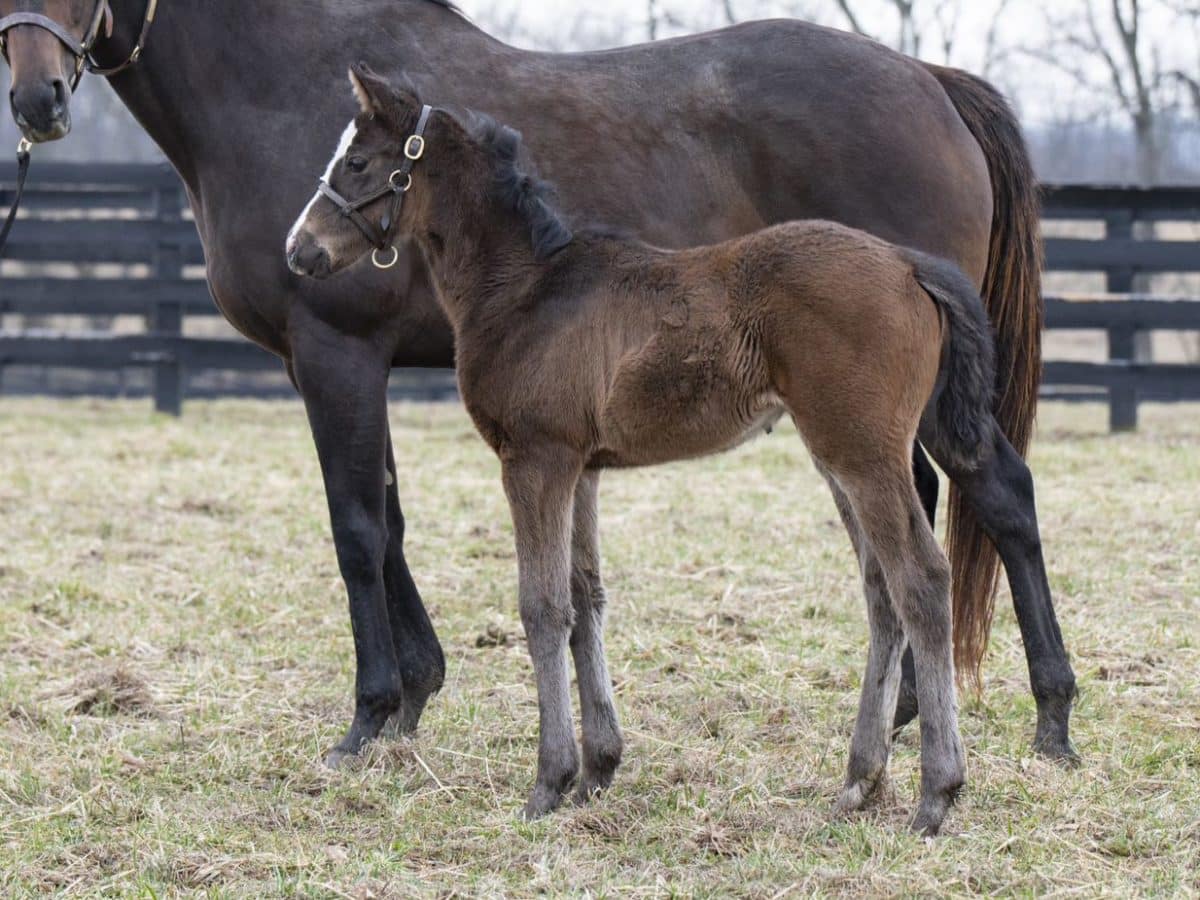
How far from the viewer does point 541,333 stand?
3.18 metres

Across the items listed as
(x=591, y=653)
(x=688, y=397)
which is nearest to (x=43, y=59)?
(x=688, y=397)

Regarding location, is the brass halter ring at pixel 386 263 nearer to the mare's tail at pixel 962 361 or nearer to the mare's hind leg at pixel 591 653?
the mare's hind leg at pixel 591 653

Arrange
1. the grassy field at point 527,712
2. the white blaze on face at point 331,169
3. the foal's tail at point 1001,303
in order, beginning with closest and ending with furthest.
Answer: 1. the grassy field at point 527,712
2. the white blaze on face at point 331,169
3. the foal's tail at point 1001,303

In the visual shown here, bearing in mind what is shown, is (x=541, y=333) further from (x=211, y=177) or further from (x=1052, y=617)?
(x=1052, y=617)

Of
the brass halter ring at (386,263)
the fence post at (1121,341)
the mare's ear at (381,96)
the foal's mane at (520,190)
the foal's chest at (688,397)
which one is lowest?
the fence post at (1121,341)

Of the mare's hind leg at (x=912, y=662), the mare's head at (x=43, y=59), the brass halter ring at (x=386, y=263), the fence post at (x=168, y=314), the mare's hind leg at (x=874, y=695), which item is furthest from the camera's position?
the fence post at (x=168, y=314)

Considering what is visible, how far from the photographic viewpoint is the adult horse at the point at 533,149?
3678 millimetres

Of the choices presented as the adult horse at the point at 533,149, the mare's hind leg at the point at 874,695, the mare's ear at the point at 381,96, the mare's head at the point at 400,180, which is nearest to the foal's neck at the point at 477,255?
the mare's head at the point at 400,180

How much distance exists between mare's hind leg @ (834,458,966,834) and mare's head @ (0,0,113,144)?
235 cm

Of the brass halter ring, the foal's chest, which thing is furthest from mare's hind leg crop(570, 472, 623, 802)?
the brass halter ring

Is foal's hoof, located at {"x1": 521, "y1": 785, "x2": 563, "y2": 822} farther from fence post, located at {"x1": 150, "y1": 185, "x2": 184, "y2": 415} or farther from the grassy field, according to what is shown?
fence post, located at {"x1": 150, "y1": 185, "x2": 184, "y2": 415}

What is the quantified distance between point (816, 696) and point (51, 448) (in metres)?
6.54

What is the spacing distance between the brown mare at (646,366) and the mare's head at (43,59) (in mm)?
852

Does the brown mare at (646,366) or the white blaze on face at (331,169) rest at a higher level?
the white blaze on face at (331,169)
